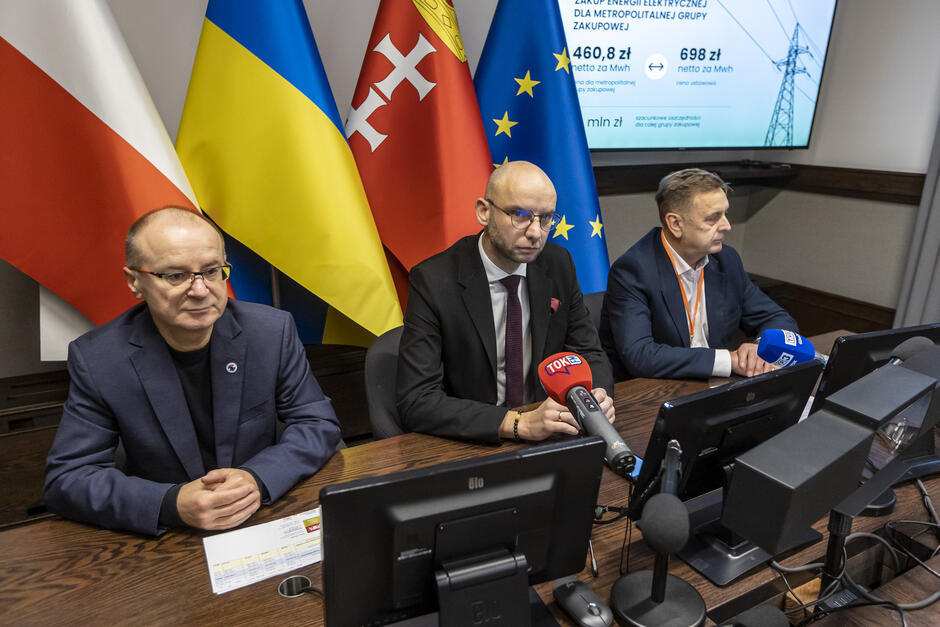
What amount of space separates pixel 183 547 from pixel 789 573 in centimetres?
120

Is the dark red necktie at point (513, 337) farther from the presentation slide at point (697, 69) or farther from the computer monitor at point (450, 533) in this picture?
the presentation slide at point (697, 69)

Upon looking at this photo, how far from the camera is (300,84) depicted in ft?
7.63

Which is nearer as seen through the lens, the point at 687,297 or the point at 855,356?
the point at 855,356

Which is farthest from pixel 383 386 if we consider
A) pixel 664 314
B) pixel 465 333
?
pixel 664 314

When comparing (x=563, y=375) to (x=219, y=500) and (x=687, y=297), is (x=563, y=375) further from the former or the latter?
(x=687, y=297)

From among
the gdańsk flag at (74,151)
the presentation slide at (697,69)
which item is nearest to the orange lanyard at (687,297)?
the presentation slide at (697,69)

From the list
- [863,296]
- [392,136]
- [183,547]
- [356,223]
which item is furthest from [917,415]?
[863,296]

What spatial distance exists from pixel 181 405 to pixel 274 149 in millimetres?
1128

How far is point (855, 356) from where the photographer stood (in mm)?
1460

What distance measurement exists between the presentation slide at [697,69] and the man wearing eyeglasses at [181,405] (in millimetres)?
2269

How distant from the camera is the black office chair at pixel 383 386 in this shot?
1871mm

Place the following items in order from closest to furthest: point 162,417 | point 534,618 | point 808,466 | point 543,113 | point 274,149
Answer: point 808,466
point 534,618
point 162,417
point 274,149
point 543,113

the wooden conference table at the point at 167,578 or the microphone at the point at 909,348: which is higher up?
the microphone at the point at 909,348

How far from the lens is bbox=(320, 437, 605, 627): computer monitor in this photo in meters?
0.88
